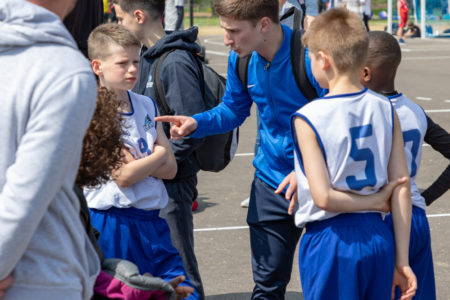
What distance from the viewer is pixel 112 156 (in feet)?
8.26

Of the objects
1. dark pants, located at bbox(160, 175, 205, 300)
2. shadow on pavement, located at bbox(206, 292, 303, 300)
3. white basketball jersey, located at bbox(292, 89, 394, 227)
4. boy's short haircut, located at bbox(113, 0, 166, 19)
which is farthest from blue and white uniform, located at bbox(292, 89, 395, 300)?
shadow on pavement, located at bbox(206, 292, 303, 300)

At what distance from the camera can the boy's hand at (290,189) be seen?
3508 millimetres

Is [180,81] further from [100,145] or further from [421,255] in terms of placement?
[100,145]

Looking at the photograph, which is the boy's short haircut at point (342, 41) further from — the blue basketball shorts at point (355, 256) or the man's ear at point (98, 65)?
the man's ear at point (98, 65)

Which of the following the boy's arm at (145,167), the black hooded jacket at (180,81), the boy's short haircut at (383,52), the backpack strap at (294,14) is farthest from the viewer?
the backpack strap at (294,14)

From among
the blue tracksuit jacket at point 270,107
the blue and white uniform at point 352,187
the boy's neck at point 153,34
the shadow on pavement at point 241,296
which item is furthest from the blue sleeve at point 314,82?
the shadow on pavement at point 241,296

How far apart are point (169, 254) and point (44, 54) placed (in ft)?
5.67

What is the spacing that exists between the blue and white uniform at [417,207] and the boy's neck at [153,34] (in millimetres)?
1724

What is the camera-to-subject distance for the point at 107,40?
12.2 feet

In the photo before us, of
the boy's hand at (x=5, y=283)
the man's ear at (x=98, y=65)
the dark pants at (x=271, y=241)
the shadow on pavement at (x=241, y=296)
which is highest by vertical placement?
the boy's hand at (x=5, y=283)

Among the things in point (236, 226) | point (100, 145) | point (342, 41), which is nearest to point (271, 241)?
point (342, 41)

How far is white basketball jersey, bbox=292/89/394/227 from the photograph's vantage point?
3.05m

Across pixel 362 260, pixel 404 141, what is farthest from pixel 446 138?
pixel 362 260

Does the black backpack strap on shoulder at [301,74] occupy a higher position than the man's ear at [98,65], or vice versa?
the man's ear at [98,65]
